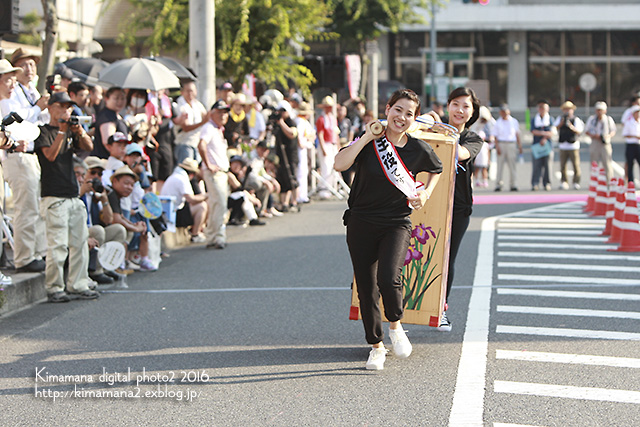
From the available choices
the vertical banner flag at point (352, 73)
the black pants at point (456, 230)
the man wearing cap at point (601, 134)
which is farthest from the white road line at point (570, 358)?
the vertical banner flag at point (352, 73)

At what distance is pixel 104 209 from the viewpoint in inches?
398

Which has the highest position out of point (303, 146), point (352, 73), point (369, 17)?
point (369, 17)

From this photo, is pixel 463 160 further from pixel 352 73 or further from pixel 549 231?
pixel 352 73

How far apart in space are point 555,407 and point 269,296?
4.10 metres

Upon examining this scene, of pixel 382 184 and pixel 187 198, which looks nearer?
pixel 382 184

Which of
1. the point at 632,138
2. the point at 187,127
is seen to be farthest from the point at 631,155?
the point at 187,127

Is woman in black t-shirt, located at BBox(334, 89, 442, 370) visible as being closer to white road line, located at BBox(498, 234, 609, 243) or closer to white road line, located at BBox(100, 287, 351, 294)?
white road line, located at BBox(100, 287, 351, 294)

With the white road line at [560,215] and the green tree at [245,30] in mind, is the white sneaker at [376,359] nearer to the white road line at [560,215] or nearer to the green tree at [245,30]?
the white road line at [560,215]

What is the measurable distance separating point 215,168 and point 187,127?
4.31 feet

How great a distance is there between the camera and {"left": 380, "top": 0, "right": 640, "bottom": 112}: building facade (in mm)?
50938

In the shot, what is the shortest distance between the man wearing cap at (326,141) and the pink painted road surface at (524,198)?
3.09 metres

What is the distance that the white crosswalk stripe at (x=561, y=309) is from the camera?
6.04 m

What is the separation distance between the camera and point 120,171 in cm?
1022

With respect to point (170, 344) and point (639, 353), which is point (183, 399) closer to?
point (170, 344)
